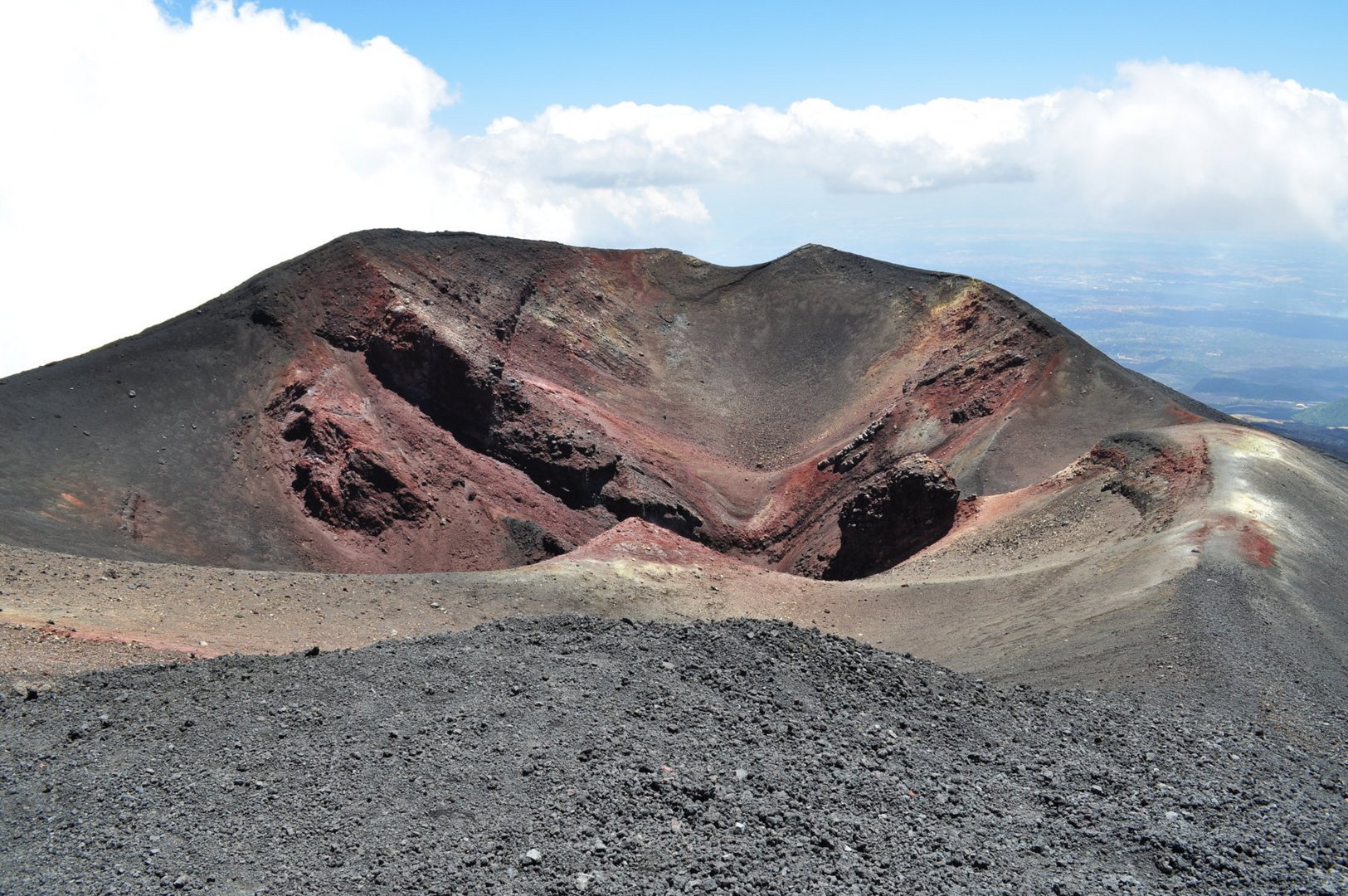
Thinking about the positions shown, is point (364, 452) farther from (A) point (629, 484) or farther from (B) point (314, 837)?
(B) point (314, 837)

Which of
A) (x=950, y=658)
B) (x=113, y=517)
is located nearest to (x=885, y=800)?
(x=950, y=658)

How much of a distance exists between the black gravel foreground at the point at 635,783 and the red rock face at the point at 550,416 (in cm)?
1429

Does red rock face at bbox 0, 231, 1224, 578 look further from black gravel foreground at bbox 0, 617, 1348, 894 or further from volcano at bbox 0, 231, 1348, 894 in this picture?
black gravel foreground at bbox 0, 617, 1348, 894

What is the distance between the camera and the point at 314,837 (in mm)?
8555

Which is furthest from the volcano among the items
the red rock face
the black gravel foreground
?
the red rock face

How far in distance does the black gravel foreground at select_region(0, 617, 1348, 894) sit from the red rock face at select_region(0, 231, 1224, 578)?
563 inches

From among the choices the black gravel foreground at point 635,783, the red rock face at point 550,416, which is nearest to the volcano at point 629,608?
the black gravel foreground at point 635,783

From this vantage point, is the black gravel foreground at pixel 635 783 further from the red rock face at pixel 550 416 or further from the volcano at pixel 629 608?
the red rock face at pixel 550 416

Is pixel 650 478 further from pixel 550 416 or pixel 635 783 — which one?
pixel 635 783

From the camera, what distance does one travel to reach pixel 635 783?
9.24 meters

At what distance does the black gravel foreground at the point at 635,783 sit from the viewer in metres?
8.10

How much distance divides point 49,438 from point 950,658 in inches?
1026

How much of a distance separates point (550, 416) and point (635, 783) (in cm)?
2693

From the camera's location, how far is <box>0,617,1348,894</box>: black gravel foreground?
319 inches
